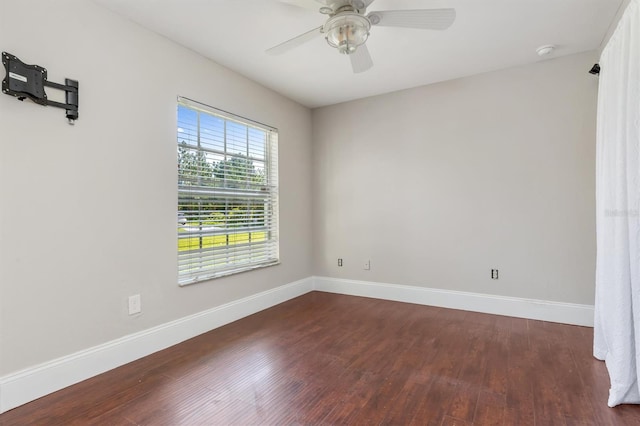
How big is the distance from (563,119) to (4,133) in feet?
14.5

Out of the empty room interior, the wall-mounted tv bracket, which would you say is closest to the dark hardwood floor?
the empty room interior

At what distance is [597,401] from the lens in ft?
5.99

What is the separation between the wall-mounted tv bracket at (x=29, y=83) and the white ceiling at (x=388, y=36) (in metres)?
0.71

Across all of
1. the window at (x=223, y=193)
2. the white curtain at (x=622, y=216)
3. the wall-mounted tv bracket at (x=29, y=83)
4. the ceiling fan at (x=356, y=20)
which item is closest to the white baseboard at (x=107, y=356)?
the window at (x=223, y=193)

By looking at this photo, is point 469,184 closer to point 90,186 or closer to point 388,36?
point 388,36

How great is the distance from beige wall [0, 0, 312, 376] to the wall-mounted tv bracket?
1.8 inches

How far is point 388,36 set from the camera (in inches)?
104

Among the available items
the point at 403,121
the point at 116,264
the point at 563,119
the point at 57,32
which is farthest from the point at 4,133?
the point at 563,119

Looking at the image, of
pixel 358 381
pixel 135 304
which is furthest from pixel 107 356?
pixel 358 381

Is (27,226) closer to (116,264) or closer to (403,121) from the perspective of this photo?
(116,264)

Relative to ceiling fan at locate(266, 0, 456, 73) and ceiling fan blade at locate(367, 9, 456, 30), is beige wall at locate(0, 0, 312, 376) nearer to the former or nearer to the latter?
ceiling fan at locate(266, 0, 456, 73)

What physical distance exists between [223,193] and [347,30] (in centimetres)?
197

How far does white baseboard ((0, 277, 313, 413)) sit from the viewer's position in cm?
182

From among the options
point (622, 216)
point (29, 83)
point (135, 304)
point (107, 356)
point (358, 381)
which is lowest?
point (358, 381)
